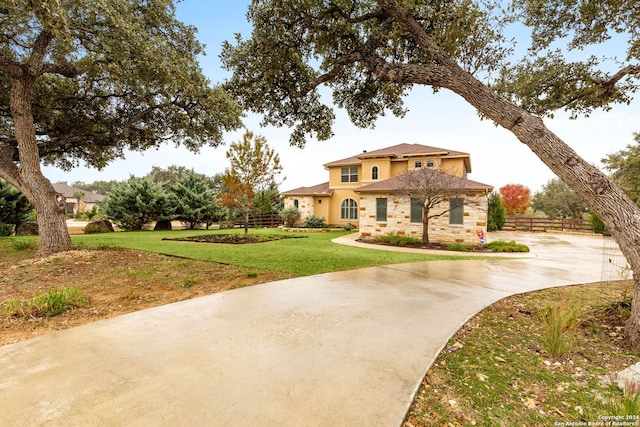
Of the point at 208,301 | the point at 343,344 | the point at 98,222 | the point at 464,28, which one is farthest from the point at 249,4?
the point at 98,222

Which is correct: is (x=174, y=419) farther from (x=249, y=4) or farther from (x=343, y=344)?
(x=249, y=4)

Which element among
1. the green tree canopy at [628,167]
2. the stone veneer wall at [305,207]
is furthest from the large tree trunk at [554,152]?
the green tree canopy at [628,167]

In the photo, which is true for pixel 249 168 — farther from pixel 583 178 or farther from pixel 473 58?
pixel 583 178

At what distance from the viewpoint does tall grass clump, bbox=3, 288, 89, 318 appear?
3.74 m

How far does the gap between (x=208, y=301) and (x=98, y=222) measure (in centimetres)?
1832

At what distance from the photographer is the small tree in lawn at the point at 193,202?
2028 centimetres

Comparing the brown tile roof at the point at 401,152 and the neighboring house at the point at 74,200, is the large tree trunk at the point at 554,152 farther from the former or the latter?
the neighboring house at the point at 74,200

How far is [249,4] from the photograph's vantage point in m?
6.29

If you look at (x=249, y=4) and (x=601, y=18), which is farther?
(x=249, y=4)

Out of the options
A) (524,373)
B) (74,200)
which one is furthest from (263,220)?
(74,200)

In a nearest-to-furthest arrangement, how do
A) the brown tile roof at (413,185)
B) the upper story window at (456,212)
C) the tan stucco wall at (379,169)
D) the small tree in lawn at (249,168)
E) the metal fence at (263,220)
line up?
1. the brown tile roof at (413,185)
2. the upper story window at (456,212)
3. the small tree in lawn at (249,168)
4. the tan stucco wall at (379,169)
5. the metal fence at (263,220)

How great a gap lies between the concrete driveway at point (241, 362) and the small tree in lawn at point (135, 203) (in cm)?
1742

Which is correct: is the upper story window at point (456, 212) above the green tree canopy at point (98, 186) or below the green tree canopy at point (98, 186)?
below

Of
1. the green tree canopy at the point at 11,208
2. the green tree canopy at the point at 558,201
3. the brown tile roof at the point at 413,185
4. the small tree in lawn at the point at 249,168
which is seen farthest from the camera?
the green tree canopy at the point at 558,201
